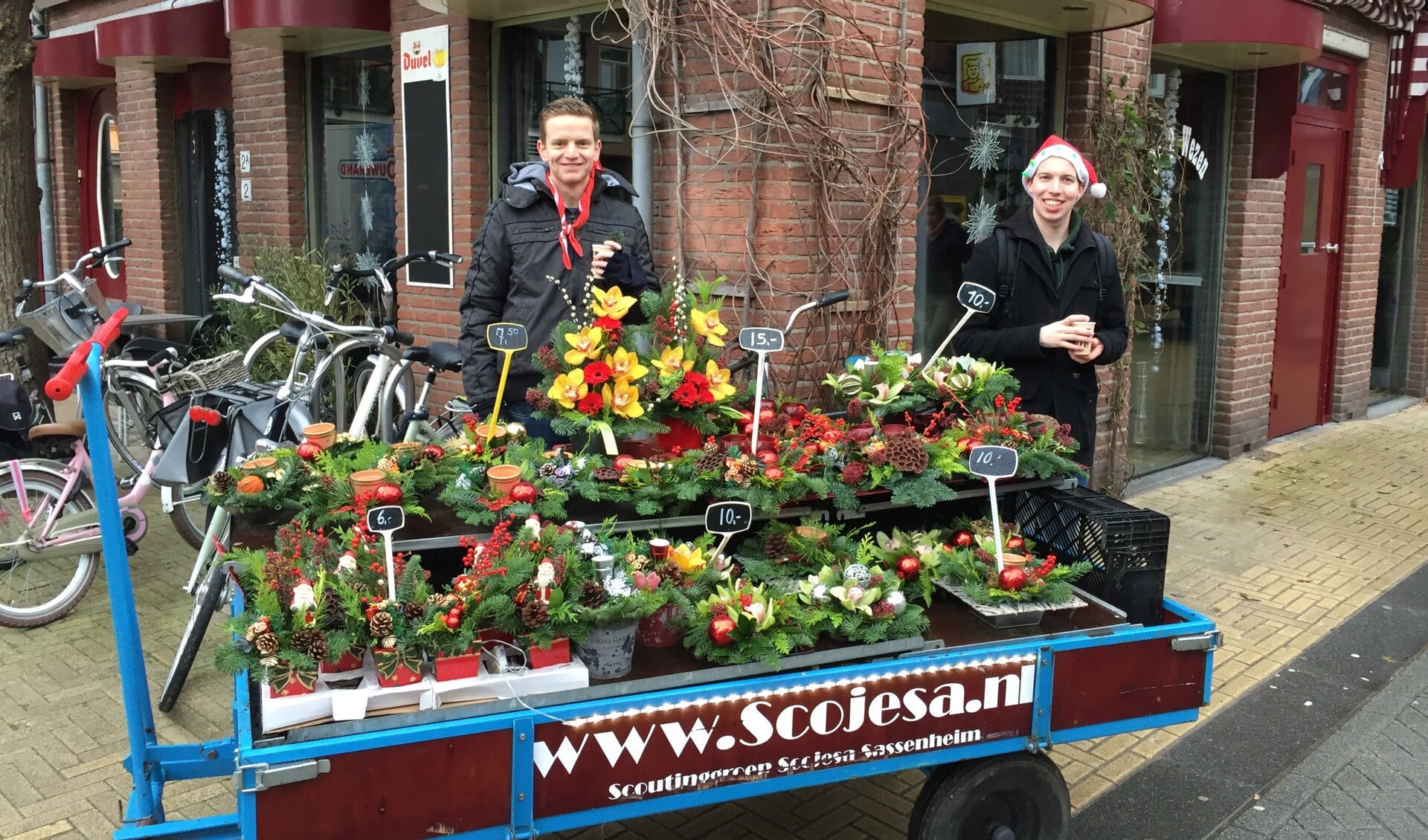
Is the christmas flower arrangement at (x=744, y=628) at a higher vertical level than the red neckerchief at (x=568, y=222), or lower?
lower

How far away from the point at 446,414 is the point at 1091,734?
3560 millimetres

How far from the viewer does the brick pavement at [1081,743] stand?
379 centimetres

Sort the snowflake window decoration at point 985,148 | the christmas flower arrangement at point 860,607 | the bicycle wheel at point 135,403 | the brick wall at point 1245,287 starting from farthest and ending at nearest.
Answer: the brick wall at point 1245,287 < the snowflake window decoration at point 985,148 < the bicycle wheel at point 135,403 < the christmas flower arrangement at point 860,607

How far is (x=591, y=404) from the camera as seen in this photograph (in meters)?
3.42

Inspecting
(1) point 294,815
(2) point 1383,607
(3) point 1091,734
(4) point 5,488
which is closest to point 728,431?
(3) point 1091,734

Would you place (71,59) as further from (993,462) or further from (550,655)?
(993,462)

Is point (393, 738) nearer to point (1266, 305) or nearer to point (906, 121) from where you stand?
point (906, 121)

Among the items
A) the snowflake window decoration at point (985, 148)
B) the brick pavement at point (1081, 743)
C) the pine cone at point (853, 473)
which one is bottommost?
the brick pavement at point (1081, 743)

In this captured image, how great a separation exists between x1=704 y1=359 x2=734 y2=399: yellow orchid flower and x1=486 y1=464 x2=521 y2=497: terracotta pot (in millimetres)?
622

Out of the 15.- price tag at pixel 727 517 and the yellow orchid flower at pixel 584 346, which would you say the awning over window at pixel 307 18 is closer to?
the yellow orchid flower at pixel 584 346

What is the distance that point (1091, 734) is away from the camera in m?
3.20

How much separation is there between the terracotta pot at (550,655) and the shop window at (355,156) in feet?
17.5

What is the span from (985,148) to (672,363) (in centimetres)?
361

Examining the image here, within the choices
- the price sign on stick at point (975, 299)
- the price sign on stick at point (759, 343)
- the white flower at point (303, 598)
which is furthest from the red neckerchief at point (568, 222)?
the white flower at point (303, 598)
